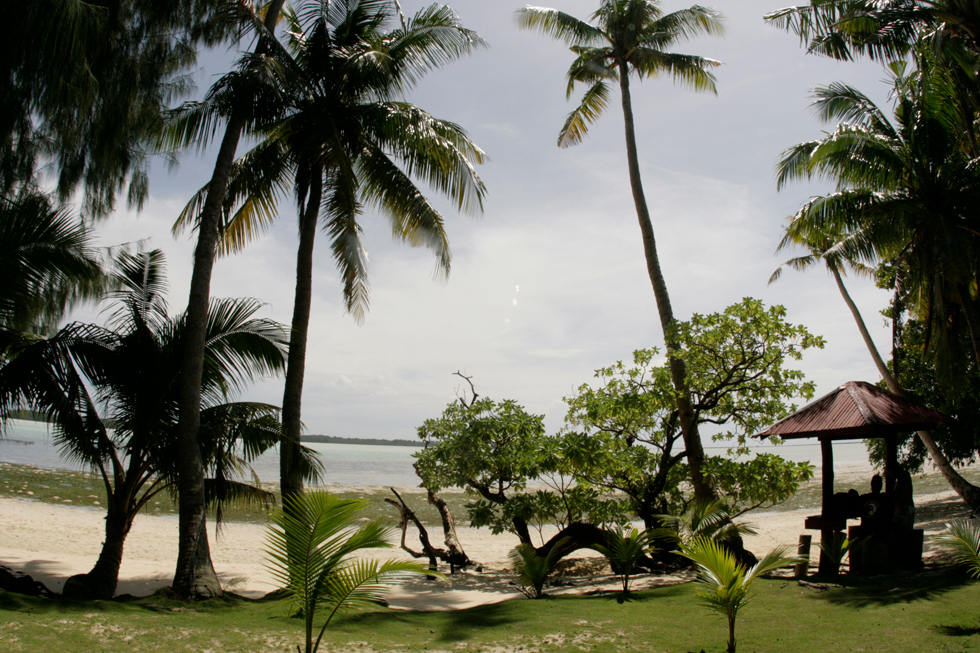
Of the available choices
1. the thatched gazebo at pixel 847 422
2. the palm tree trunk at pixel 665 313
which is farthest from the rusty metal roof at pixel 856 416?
the palm tree trunk at pixel 665 313

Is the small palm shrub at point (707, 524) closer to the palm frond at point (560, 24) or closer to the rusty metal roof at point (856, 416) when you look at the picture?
the rusty metal roof at point (856, 416)

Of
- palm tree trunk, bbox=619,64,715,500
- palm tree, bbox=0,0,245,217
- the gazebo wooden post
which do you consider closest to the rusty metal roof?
the gazebo wooden post

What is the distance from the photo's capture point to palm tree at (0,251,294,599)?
7898 millimetres

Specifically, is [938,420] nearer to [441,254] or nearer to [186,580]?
[441,254]

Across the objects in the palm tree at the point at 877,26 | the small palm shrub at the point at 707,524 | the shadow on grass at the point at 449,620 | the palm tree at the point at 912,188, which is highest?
the palm tree at the point at 877,26

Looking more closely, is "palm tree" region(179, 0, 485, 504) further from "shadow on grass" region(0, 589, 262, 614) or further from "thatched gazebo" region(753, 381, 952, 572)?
"thatched gazebo" region(753, 381, 952, 572)

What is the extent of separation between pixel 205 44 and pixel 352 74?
2.84m

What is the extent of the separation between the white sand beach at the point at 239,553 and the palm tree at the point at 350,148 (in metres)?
3.98

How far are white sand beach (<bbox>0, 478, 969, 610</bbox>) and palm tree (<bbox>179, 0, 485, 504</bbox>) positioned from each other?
3.98 metres

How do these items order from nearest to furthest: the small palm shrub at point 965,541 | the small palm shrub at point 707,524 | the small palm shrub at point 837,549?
the small palm shrub at point 965,541, the small palm shrub at point 837,549, the small palm shrub at point 707,524

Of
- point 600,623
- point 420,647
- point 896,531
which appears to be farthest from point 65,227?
point 896,531

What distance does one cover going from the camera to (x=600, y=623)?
6.64 meters

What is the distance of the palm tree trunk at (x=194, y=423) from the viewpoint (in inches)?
311

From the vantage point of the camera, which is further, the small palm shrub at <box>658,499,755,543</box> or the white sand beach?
the white sand beach
